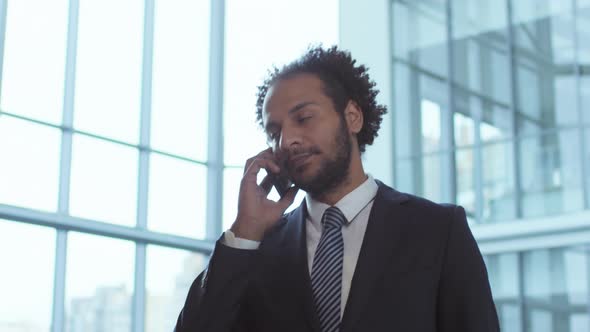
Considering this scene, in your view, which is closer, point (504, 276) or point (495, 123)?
point (504, 276)

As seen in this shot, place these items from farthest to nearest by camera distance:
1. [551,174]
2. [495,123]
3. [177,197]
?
[495,123], [177,197], [551,174]

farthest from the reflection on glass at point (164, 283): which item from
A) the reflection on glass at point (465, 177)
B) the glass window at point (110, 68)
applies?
the reflection on glass at point (465, 177)

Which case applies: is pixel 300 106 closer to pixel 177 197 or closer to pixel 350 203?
pixel 350 203

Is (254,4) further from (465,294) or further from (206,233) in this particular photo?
(465,294)

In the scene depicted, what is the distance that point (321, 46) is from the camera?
10.9 ft

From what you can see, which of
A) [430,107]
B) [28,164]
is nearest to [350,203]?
[28,164]

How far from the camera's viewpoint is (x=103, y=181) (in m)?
12.9

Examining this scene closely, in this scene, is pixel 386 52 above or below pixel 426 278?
above

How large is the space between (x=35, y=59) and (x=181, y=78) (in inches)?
106

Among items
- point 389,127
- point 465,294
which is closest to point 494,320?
point 465,294

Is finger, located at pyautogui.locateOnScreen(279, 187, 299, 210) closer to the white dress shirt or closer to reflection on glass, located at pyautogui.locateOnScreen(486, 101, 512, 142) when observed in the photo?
the white dress shirt

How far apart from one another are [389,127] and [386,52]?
116 cm

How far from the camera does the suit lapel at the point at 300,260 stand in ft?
8.73

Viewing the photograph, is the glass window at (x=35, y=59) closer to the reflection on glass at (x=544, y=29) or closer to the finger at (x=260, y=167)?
the reflection on glass at (x=544, y=29)
